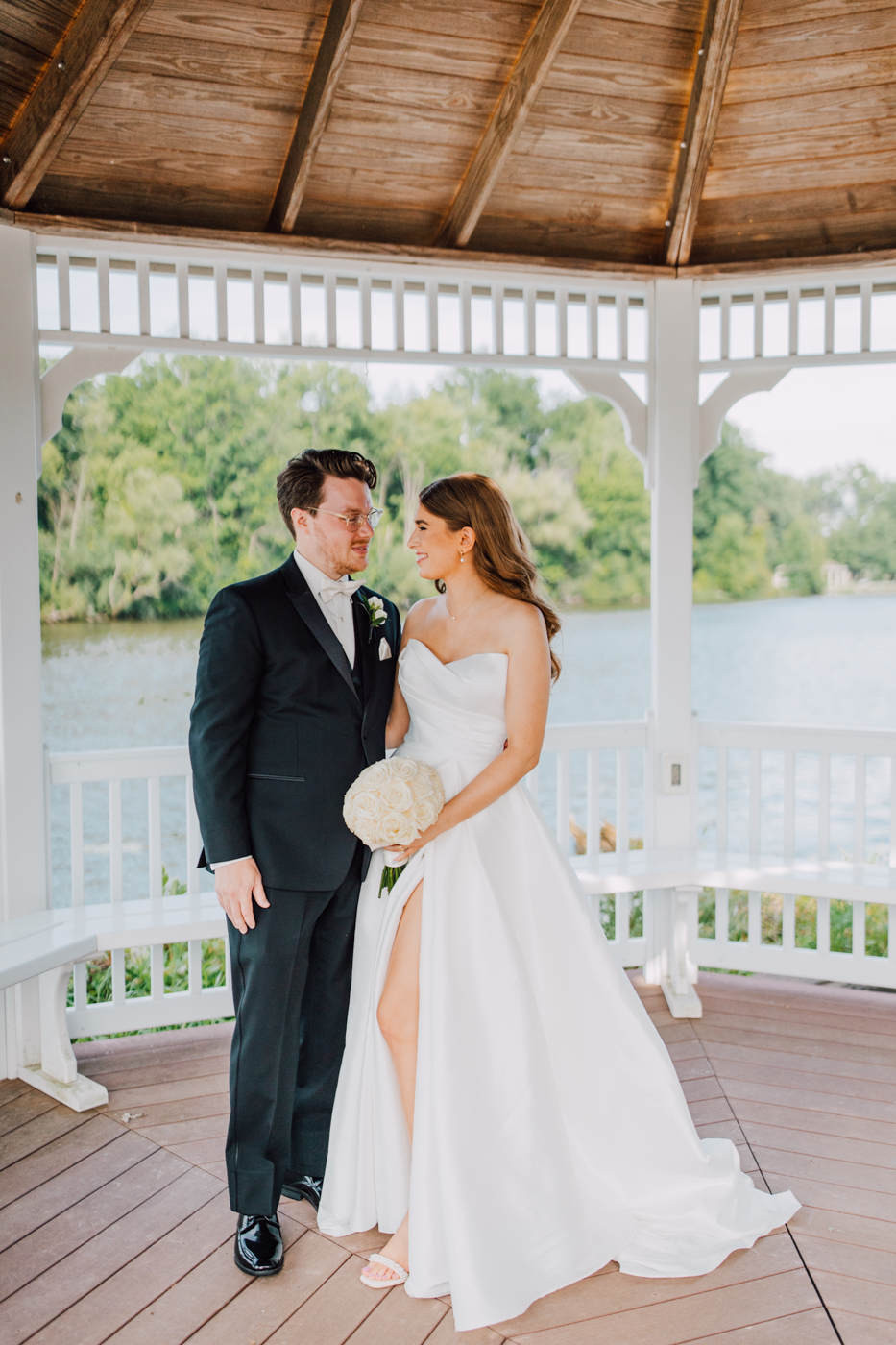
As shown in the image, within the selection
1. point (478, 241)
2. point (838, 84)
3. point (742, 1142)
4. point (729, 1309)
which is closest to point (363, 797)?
point (729, 1309)

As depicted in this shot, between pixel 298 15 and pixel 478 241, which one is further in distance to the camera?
pixel 478 241

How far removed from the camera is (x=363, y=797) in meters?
2.40

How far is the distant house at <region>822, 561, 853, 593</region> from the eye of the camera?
24562 millimetres

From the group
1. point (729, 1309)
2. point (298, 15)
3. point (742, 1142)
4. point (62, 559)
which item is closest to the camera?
point (729, 1309)

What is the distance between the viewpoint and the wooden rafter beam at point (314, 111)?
326cm

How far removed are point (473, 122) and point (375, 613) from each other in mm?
2142

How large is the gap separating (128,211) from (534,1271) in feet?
11.8

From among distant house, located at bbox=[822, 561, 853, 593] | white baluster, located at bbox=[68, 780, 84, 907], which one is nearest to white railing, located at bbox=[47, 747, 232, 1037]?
white baluster, located at bbox=[68, 780, 84, 907]

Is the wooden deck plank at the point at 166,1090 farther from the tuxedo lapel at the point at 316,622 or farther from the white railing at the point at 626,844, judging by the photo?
the tuxedo lapel at the point at 316,622

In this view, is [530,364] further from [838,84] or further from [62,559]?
[62,559]

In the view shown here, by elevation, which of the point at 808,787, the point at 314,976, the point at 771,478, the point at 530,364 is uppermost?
the point at 771,478

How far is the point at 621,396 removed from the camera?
4340 millimetres

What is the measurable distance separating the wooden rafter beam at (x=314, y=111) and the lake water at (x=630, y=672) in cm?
1432

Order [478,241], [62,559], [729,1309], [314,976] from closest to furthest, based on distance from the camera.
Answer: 1. [729,1309]
2. [314,976]
3. [478,241]
4. [62,559]
